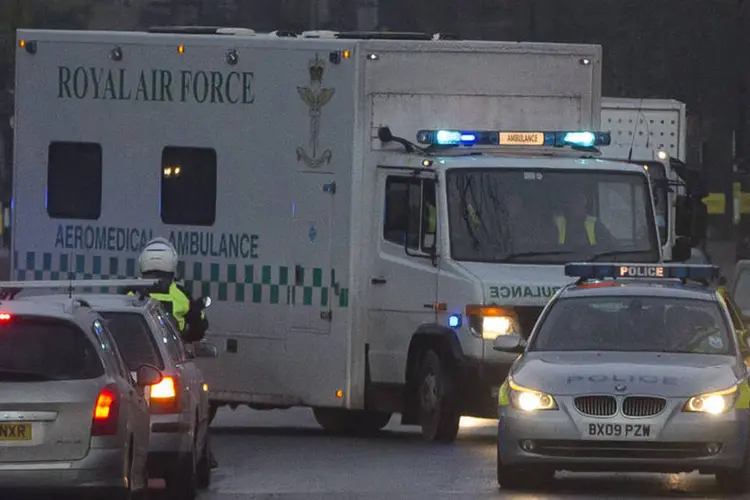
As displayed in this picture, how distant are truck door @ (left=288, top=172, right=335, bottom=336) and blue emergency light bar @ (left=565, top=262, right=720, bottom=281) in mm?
3530

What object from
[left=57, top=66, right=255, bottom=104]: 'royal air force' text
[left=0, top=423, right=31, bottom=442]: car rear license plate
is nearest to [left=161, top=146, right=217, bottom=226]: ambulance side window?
[left=57, top=66, right=255, bottom=104]: 'royal air force' text

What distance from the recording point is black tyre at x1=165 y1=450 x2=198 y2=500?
13.5m

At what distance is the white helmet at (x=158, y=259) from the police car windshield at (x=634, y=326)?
3624 mm

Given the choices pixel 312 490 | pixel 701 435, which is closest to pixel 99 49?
pixel 312 490

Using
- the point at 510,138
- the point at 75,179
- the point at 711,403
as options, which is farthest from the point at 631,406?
the point at 75,179

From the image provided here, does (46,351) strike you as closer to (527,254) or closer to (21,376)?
(21,376)

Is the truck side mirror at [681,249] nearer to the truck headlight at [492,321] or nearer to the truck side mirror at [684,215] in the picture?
the truck side mirror at [684,215]

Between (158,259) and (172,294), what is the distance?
2.73 feet

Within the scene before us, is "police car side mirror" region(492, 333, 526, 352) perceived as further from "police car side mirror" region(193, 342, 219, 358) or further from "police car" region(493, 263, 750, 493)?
"police car side mirror" region(193, 342, 219, 358)

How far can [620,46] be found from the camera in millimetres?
50750

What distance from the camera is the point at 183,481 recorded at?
1362cm

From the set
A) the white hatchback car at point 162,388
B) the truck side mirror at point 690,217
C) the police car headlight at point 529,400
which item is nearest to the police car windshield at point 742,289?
the truck side mirror at point 690,217

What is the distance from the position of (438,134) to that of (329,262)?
1.45 m

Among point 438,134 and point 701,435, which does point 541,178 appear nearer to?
point 438,134
